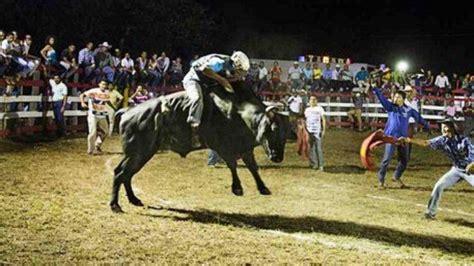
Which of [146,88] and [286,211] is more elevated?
[146,88]

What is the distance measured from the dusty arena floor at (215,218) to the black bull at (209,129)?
26.7 inches

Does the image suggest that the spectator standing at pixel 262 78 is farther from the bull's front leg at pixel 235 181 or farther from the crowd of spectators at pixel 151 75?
the bull's front leg at pixel 235 181

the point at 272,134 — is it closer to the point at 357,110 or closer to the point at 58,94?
the point at 58,94

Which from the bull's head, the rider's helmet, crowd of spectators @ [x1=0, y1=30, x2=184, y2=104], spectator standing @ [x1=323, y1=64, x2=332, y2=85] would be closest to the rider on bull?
the rider's helmet

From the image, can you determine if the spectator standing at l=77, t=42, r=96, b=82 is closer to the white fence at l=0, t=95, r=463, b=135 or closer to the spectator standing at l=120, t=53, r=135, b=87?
the white fence at l=0, t=95, r=463, b=135

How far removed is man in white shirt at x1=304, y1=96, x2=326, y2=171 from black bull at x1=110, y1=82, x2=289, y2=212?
20.8ft

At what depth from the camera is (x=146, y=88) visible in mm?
22781

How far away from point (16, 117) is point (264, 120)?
11.0 meters

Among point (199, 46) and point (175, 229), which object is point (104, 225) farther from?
point (199, 46)

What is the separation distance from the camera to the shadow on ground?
845cm

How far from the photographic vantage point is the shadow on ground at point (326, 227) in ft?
27.7

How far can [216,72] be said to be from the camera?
948 cm

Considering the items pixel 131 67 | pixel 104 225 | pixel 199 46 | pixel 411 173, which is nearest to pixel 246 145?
pixel 104 225

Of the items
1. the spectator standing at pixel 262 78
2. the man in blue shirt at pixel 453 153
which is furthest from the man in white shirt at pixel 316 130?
the spectator standing at pixel 262 78
